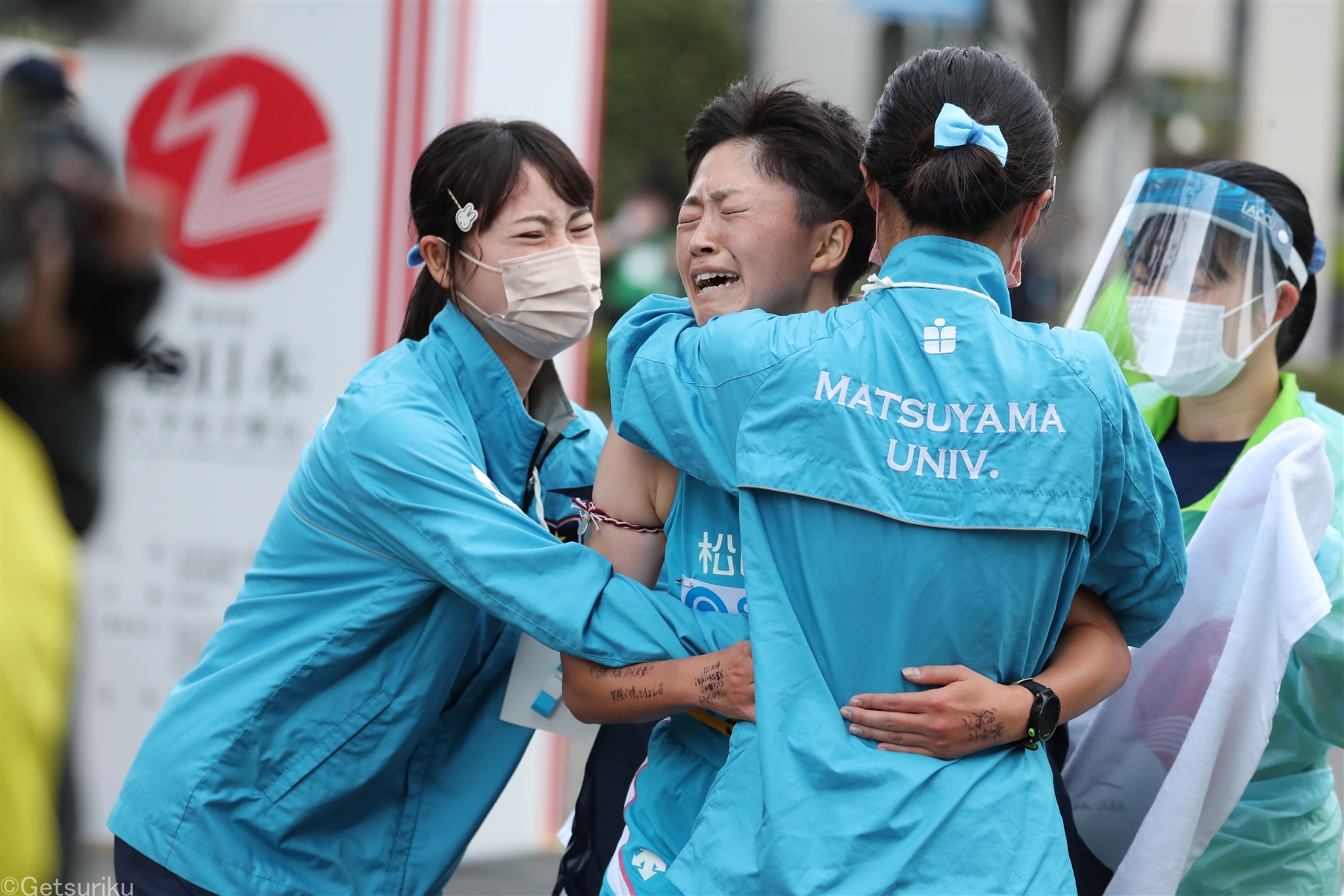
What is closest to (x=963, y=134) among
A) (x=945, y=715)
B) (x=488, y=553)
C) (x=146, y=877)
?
(x=945, y=715)

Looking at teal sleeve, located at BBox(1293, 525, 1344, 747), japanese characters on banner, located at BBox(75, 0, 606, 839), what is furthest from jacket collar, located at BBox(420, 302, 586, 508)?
japanese characters on banner, located at BBox(75, 0, 606, 839)

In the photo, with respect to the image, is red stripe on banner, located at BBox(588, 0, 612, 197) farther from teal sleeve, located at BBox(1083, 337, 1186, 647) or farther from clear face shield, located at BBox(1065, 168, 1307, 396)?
teal sleeve, located at BBox(1083, 337, 1186, 647)

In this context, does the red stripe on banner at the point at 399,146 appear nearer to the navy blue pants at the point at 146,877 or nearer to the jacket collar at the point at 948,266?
the navy blue pants at the point at 146,877

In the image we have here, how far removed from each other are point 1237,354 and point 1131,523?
0.92 m

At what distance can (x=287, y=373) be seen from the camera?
4.12 metres

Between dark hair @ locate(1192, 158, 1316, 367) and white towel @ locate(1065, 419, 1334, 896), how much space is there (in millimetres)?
477

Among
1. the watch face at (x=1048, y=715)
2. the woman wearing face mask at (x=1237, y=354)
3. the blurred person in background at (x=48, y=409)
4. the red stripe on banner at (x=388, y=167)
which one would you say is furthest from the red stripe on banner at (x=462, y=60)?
the blurred person in background at (x=48, y=409)

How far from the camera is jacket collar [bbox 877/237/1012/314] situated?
1.75 m

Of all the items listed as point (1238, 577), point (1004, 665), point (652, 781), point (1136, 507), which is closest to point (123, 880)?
point (652, 781)

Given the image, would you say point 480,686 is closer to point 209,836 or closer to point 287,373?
point 209,836

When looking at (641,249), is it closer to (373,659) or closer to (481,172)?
(481,172)

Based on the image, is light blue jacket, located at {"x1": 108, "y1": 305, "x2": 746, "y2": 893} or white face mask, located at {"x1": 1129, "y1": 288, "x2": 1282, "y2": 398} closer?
light blue jacket, located at {"x1": 108, "y1": 305, "x2": 746, "y2": 893}

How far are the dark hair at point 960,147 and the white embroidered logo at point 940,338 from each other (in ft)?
0.52

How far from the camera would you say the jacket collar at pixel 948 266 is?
175 cm
